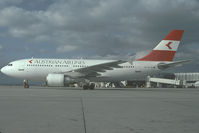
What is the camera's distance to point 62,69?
2075 cm

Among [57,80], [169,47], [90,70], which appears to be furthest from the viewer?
[169,47]

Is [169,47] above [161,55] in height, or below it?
above

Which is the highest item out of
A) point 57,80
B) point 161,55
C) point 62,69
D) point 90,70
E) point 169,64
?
point 161,55

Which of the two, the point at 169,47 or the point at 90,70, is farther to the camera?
the point at 169,47

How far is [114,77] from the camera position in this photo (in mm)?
21328

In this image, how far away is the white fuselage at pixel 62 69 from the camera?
20547 mm

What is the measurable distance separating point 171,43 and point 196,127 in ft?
63.2

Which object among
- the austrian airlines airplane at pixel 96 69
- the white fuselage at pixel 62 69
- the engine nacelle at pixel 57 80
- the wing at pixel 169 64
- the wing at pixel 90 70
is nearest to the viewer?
the engine nacelle at pixel 57 80

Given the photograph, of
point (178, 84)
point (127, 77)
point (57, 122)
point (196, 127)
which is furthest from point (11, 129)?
point (178, 84)

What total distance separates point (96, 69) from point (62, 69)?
13.7 feet

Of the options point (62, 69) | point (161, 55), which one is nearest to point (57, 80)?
point (62, 69)

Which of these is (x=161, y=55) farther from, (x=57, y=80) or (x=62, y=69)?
(x=57, y=80)

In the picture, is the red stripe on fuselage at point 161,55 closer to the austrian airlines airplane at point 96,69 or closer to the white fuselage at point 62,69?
the austrian airlines airplane at point 96,69

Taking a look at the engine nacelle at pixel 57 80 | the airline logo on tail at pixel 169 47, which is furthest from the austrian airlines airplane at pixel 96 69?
the engine nacelle at pixel 57 80
